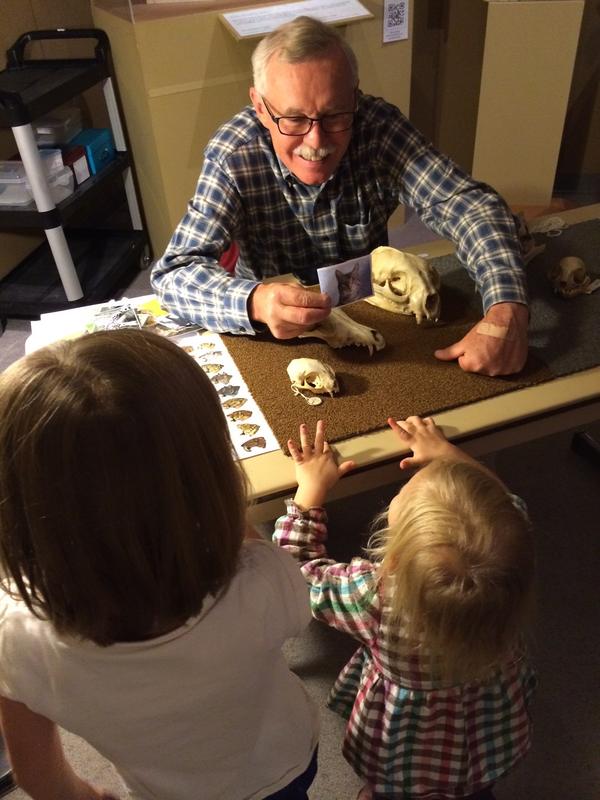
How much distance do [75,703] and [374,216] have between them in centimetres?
153

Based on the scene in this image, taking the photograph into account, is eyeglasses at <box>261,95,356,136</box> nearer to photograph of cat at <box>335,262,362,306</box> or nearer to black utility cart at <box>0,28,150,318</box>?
photograph of cat at <box>335,262,362,306</box>

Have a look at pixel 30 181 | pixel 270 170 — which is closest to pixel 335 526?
pixel 270 170

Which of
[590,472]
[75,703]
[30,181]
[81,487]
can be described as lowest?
[590,472]

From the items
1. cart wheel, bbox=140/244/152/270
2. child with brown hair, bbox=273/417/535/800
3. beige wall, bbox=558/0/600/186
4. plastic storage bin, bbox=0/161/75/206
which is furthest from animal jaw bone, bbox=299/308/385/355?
beige wall, bbox=558/0/600/186

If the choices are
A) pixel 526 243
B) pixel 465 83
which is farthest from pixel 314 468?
pixel 465 83

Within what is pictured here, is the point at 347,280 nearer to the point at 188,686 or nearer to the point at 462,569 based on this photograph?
the point at 462,569

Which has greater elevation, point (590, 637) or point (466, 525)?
point (466, 525)

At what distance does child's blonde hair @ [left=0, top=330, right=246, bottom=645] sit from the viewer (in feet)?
2.04

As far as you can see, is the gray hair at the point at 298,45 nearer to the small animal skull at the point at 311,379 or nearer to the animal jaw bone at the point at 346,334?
the animal jaw bone at the point at 346,334

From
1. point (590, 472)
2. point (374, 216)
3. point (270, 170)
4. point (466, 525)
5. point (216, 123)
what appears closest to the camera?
point (466, 525)

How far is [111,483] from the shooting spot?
0.64 m

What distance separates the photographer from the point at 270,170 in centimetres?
170

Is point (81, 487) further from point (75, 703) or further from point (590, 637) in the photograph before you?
point (590, 637)

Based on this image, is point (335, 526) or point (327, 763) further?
point (335, 526)
